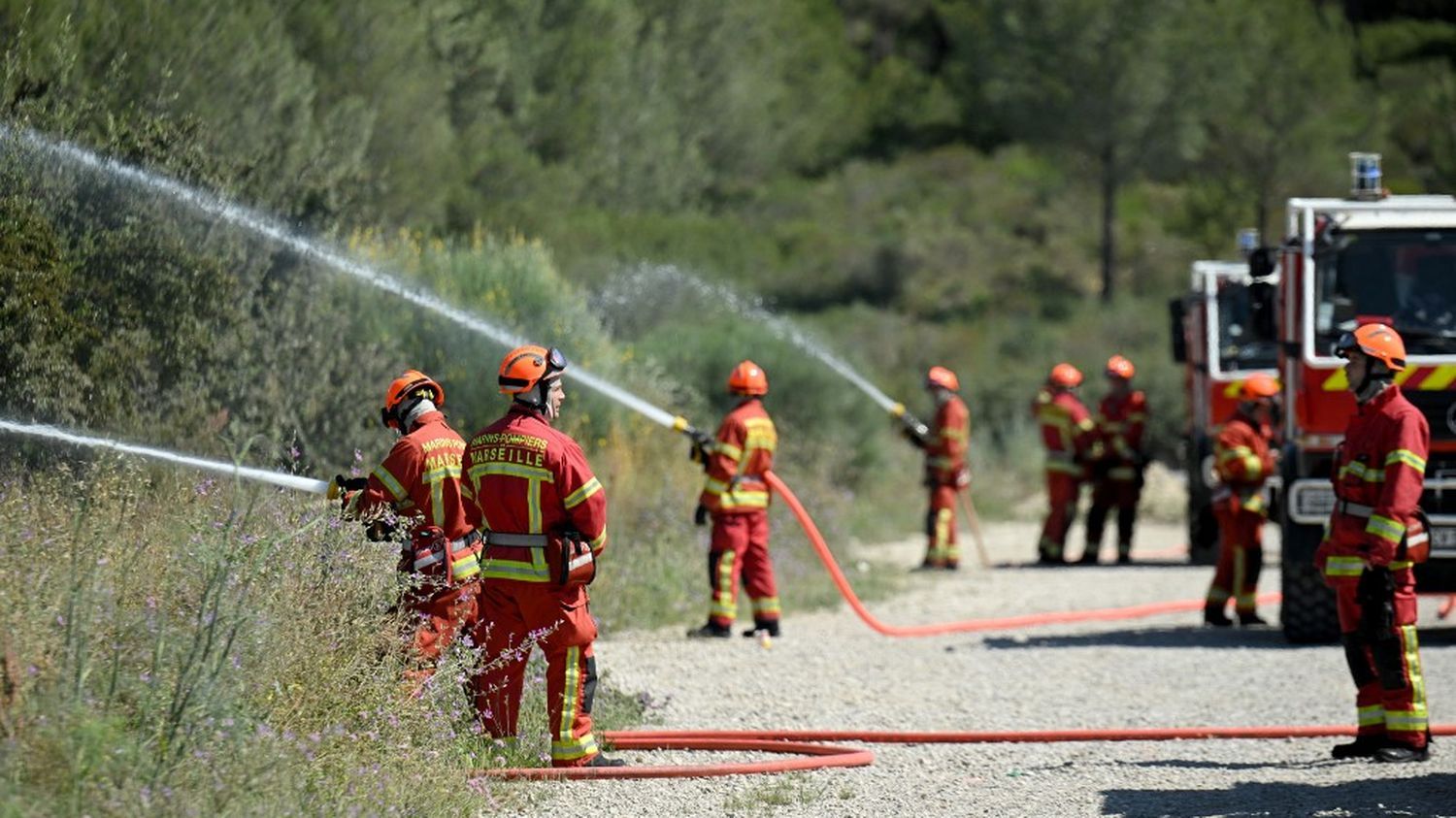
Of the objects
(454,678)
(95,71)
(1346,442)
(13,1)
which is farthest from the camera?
(95,71)

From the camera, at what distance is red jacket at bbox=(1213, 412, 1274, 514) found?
12.4 m

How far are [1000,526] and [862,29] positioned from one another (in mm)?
34992

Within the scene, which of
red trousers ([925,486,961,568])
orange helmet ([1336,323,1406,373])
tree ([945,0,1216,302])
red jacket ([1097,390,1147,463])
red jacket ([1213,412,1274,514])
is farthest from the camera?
tree ([945,0,1216,302])

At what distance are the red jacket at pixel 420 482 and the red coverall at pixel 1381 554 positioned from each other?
3.64 metres

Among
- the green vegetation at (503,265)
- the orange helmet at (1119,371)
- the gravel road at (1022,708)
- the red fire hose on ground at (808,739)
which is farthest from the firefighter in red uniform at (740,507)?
the orange helmet at (1119,371)

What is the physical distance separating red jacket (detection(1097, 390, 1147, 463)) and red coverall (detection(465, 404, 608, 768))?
1147 cm

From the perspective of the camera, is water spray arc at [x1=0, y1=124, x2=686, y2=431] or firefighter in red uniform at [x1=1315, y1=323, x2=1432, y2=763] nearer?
firefighter in red uniform at [x1=1315, y1=323, x2=1432, y2=763]

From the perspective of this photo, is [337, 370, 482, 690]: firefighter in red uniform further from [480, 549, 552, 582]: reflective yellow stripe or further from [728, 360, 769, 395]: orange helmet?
[728, 360, 769, 395]: orange helmet

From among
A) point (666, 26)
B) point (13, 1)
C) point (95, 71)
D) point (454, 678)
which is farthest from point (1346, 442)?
point (666, 26)

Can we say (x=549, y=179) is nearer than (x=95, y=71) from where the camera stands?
No

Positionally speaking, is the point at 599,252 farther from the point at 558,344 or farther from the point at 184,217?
the point at 184,217

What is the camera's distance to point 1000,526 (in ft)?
71.6

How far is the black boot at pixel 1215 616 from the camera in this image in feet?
42.2

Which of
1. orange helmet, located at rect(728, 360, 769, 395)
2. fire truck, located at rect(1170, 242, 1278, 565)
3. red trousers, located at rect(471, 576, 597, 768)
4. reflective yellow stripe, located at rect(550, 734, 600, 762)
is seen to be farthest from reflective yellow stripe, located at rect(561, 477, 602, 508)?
fire truck, located at rect(1170, 242, 1278, 565)
